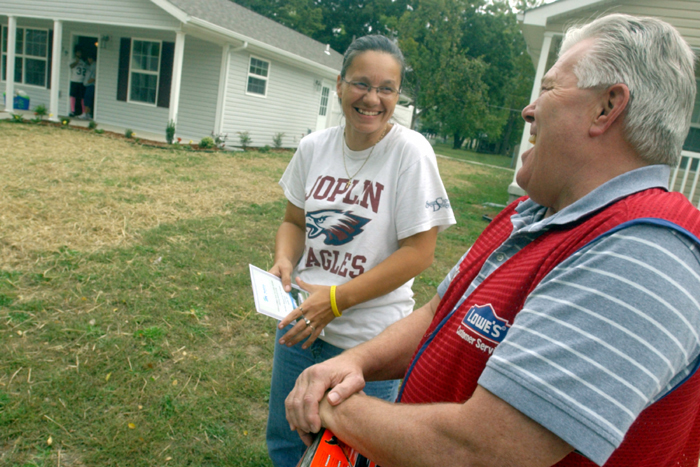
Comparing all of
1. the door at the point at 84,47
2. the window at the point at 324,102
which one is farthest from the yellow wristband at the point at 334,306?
the window at the point at 324,102

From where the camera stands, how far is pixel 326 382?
1329 mm

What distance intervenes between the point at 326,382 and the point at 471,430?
0.50 m

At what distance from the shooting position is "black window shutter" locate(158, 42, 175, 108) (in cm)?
1388

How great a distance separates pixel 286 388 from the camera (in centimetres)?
221

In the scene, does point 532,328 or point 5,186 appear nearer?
point 532,328

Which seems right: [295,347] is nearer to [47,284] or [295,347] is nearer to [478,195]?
[47,284]

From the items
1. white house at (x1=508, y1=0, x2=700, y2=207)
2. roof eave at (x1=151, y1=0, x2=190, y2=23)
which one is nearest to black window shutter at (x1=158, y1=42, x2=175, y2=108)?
roof eave at (x1=151, y1=0, x2=190, y2=23)

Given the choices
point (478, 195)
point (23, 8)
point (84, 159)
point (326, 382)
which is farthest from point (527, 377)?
point (23, 8)

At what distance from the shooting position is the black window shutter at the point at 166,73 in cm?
1388

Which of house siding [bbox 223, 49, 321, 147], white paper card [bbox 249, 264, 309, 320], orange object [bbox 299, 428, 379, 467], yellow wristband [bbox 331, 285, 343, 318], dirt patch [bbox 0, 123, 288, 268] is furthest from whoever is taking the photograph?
house siding [bbox 223, 49, 321, 147]

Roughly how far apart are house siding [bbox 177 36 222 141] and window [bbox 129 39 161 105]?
0.85 m

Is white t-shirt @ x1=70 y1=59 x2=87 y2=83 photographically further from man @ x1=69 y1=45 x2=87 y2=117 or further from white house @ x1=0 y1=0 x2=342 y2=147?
white house @ x1=0 y1=0 x2=342 y2=147

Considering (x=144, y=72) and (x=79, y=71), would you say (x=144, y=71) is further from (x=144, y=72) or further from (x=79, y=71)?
(x=79, y=71)

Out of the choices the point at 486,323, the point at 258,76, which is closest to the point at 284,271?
the point at 486,323
